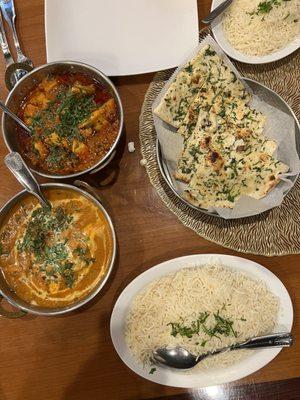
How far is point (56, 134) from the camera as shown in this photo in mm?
2090

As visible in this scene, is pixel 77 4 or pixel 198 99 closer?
pixel 198 99

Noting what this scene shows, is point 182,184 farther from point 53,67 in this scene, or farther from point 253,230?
point 53,67

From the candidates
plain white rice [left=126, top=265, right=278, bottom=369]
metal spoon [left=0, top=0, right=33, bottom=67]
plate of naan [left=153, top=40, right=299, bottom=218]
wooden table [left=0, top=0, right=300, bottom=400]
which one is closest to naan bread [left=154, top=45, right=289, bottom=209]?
plate of naan [left=153, top=40, right=299, bottom=218]

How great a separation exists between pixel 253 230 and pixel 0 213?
48.6 inches

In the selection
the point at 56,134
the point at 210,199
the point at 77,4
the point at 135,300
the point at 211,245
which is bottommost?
the point at 135,300

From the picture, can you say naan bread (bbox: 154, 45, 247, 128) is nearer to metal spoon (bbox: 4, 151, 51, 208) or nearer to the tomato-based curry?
the tomato-based curry

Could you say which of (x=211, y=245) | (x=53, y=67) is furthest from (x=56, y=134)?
(x=211, y=245)

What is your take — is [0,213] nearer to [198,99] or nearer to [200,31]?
[198,99]

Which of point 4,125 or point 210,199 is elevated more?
point 4,125

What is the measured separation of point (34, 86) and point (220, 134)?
946 mm

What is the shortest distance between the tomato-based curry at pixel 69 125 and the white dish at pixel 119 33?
19cm

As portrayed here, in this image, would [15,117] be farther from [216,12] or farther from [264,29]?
[264,29]

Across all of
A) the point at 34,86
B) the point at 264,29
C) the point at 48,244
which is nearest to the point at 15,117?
the point at 34,86

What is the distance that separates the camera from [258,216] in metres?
2.21
